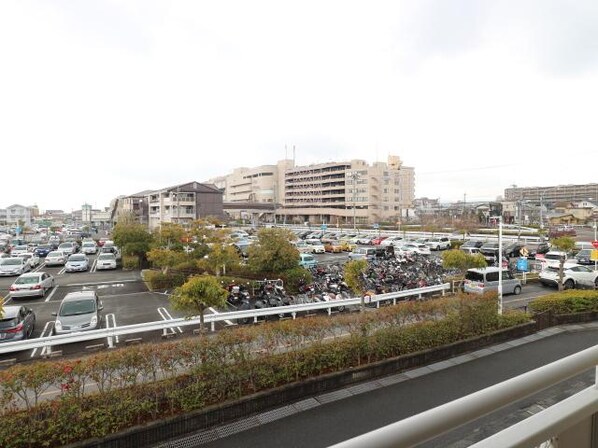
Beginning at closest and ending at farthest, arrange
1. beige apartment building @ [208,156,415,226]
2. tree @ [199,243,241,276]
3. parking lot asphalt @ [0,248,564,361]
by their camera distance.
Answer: parking lot asphalt @ [0,248,564,361], tree @ [199,243,241,276], beige apartment building @ [208,156,415,226]

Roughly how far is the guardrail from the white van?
47.8 inches

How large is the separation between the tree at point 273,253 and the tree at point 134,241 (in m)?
11.8

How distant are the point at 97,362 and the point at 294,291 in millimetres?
11276

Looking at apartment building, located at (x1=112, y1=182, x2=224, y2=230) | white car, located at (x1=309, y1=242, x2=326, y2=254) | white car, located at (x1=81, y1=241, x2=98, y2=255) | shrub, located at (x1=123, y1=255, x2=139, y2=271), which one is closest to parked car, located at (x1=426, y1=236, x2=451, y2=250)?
white car, located at (x1=309, y1=242, x2=326, y2=254)

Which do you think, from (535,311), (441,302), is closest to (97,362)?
(441,302)

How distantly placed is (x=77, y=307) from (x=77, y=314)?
0.33 meters

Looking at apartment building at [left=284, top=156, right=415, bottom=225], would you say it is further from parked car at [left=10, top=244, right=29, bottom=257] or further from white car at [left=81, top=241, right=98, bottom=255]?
parked car at [left=10, top=244, right=29, bottom=257]

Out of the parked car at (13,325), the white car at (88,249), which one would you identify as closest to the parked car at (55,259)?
the white car at (88,249)

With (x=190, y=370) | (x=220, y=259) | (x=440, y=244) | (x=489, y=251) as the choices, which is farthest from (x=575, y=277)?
(x=190, y=370)

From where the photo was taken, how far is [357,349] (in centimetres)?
813

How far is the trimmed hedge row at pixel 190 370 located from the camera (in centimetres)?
541

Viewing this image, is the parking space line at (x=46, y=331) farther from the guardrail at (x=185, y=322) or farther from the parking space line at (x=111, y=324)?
the parking space line at (x=111, y=324)

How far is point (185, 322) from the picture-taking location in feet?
34.5

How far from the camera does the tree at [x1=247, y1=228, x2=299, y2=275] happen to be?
1731 cm
